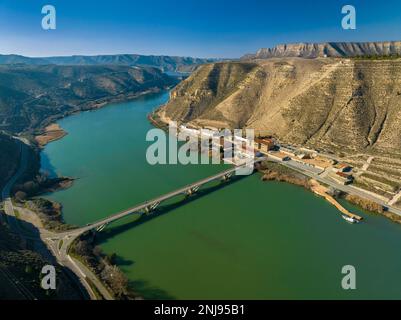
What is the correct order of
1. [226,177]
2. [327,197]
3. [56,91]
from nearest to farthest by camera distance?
[327,197] < [226,177] < [56,91]

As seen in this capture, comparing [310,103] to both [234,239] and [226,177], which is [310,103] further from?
[234,239]

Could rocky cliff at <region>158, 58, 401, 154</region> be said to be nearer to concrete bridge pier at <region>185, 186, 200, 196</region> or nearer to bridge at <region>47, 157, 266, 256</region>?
bridge at <region>47, 157, 266, 256</region>

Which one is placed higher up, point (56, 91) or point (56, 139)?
point (56, 91)

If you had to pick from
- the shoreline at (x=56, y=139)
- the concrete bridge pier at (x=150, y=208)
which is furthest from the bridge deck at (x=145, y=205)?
the shoreline at (x=56, y=139)

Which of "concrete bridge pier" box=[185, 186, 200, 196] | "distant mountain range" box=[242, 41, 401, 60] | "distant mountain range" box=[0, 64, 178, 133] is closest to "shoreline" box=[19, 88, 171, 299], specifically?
"distant mountain range" box=[0, 64, 178, 133]

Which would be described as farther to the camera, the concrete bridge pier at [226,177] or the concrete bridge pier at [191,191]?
the concrete bridge pier at [226,177]

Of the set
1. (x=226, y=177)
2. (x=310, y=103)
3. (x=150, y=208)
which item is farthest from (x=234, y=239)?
(x=310, y=103)

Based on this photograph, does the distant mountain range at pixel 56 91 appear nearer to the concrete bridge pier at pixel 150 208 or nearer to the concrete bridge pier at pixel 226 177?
the concrete bridge pier at pixel 150 208
